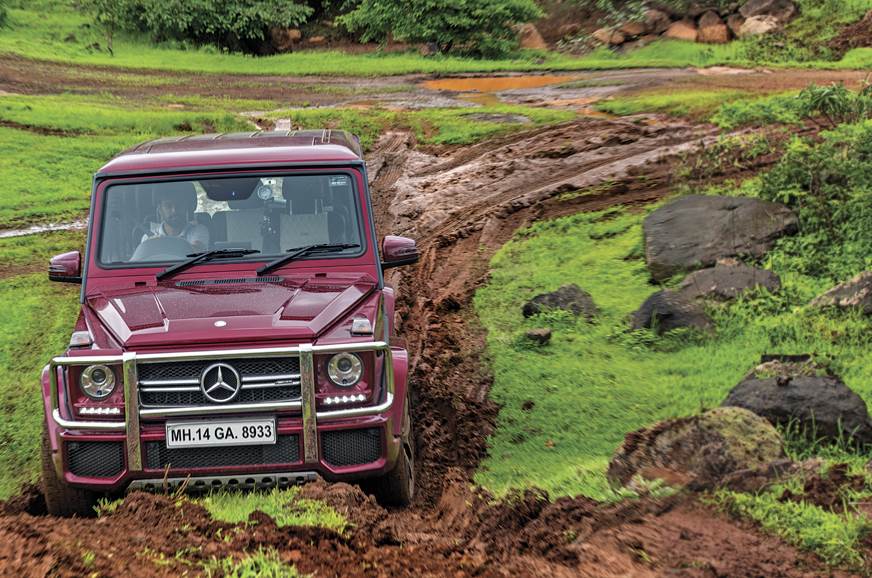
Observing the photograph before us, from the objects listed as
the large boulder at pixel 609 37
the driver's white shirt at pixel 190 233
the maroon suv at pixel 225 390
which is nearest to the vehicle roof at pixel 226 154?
the driver's white shirt at pixel 190 233

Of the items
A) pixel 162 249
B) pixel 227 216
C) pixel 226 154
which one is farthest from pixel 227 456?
pixel 226 154

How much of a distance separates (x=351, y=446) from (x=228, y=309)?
0.97 meters

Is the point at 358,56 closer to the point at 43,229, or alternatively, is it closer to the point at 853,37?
the point at 853,37

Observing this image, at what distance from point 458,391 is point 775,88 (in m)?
11.8

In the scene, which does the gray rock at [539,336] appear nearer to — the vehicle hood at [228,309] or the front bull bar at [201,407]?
the vehicle hood at [228,309]

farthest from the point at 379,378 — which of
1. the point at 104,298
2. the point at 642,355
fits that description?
the point at 642,355

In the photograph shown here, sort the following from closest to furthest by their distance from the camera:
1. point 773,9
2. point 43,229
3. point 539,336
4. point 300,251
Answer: point 300,251 < point 539,336 < point 43,229 < point 773,9

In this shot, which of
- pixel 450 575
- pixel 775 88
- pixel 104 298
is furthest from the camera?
pixel 775 88

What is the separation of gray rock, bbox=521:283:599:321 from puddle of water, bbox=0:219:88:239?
22.4ft

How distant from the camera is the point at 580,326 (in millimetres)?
8789

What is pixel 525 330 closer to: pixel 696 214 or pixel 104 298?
pixel 696 214

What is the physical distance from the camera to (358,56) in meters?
28.8

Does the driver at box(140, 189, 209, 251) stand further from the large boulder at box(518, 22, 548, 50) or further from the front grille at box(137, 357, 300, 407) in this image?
the large boulder at box(518, 22, 548, 50)

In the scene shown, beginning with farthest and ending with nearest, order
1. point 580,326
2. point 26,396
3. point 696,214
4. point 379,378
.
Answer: point 696,214, point 580,326, point 26,396, point 379,378
